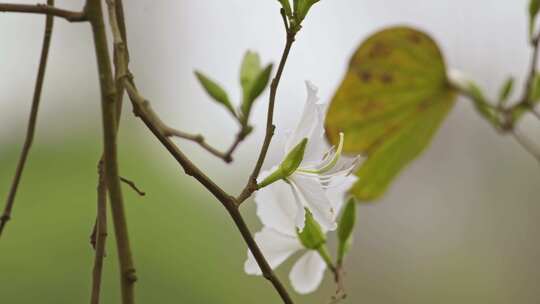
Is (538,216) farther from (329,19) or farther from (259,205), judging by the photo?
(259,205)

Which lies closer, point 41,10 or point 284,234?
point 41,10

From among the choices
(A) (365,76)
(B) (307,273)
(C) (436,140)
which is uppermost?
(A) (365,76)

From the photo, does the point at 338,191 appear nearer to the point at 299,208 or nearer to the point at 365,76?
the point at 299,208

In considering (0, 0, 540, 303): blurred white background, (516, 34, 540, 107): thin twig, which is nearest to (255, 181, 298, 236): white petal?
(516, 34, 540, 107): thin twig

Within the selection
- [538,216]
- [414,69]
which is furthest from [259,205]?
[538,216]

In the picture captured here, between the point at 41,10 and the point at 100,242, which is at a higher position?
the point at 41,10

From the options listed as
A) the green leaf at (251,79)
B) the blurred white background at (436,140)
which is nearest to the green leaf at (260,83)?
the green leaf at (251,79)

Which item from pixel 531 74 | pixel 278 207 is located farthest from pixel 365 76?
pixel 278 207

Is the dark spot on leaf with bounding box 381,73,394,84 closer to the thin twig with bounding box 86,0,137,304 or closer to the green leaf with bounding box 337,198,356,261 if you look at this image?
the green leaf with bounding box 337,198,356,261
